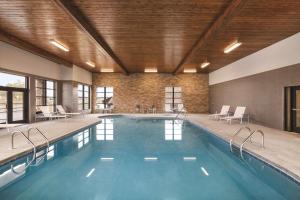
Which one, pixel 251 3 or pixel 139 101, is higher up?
pixel 251 3

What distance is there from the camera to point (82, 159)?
4984 mm

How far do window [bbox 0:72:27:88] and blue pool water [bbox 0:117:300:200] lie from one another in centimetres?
424

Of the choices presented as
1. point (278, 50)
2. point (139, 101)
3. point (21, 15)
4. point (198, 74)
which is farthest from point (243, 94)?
point (21, 15)

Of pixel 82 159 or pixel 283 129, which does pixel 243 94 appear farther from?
pixel 82 159

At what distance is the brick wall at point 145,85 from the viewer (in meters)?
16.8

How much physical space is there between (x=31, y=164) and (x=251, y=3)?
17.1ft

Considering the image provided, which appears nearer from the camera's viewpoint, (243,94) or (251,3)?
(251,3)

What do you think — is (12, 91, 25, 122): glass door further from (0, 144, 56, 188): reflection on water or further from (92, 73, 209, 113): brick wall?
(92, 73, 209, 113): brick wall

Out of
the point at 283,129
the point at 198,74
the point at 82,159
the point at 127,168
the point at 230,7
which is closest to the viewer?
the point at 127,168

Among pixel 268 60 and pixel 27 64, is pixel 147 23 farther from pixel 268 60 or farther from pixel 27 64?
pixel 27 64

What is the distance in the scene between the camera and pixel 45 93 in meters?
11.6

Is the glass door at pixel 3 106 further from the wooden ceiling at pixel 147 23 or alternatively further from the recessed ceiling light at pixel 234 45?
the recessed ceiling light at pixel 234 45

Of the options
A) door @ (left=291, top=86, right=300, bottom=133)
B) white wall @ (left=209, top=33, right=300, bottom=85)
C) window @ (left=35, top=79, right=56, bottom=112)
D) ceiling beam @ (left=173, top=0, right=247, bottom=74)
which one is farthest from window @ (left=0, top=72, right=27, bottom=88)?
door @ (left=291, top=86, right=300, bottom=133)

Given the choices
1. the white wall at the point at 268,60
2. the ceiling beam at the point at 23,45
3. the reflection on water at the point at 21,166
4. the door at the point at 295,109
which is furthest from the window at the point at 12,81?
the door at the point at 295,109
